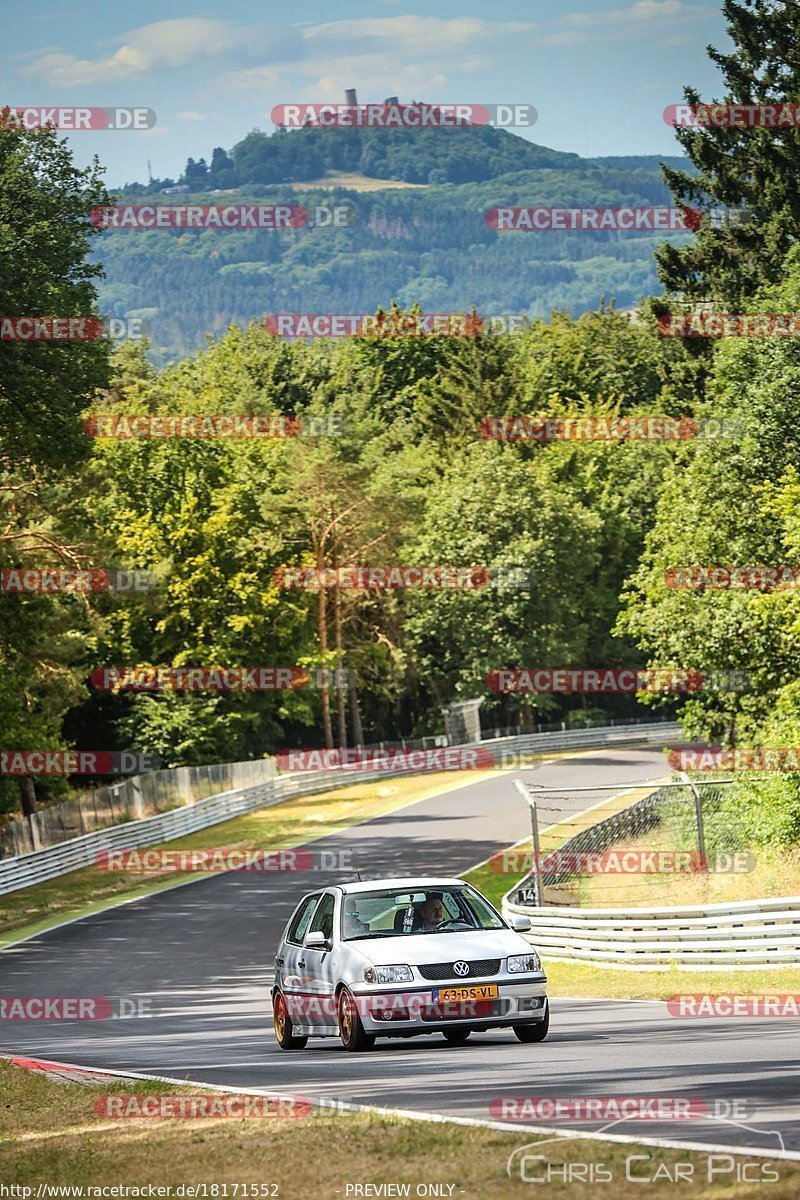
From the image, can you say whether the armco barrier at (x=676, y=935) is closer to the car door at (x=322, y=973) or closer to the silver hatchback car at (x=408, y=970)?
the silver hatchback car at (x=408, y=970)

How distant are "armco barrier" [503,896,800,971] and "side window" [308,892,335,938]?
687cm

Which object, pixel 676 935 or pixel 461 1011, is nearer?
pixel 461 1011

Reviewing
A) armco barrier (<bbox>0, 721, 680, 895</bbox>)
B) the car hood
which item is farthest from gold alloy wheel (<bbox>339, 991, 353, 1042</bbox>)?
armco barrier (<bbox>0, 721, 680, 895</bbox>)

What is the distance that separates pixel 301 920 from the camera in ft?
50.4

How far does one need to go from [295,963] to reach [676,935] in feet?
29.1

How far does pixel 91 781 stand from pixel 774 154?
109 ft

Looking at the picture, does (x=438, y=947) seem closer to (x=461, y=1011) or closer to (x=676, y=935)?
(x=461, y=1011)

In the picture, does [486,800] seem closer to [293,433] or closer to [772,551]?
[772,551]

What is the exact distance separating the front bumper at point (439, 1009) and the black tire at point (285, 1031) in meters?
1.84

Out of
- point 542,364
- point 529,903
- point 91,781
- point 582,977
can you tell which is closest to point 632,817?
point 529,903

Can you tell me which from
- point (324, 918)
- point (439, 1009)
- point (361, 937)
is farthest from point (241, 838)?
point (439, 1009)

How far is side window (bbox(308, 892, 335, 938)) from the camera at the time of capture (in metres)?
14.4

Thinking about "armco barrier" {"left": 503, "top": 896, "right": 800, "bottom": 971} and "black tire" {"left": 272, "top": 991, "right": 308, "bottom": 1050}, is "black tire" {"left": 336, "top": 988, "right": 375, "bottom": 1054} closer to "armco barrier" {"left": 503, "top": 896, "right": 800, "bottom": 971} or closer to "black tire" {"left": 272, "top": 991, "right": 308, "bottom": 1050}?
"black tire" {"left": 272, "top": 991, "right": 308, "bottom": 1050}

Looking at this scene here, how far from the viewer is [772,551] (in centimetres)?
4194
